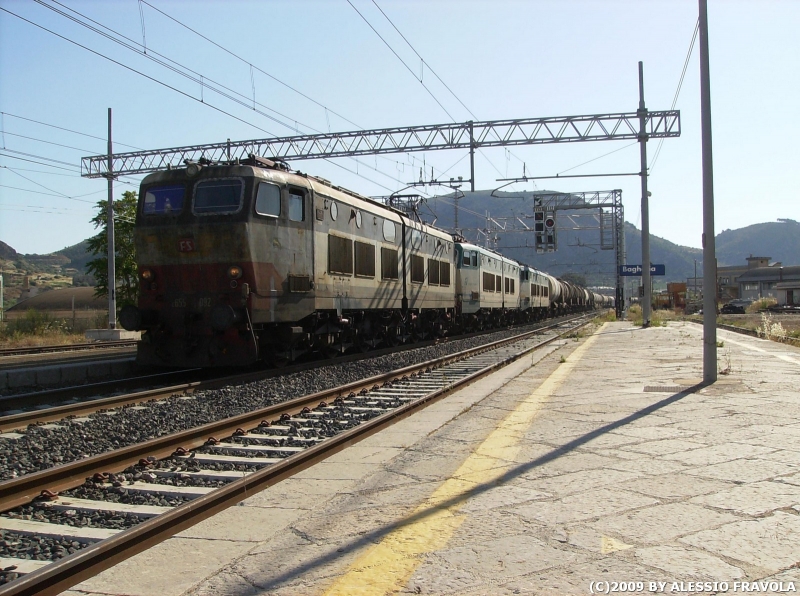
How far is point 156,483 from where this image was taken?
5.35m

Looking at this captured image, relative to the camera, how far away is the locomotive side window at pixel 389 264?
1616 centimetres

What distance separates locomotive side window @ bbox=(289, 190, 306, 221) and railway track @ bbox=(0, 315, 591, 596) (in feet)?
14.0

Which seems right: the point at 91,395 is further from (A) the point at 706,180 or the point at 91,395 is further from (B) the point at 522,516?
(A) the point at 706,180

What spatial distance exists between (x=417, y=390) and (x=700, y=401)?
392 centimetres

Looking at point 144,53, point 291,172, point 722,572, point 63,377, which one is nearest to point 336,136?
point 144,53

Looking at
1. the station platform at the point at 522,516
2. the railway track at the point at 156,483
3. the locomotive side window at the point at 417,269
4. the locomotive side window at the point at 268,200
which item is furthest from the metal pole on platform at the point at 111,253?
the station platform at the point at 522,516

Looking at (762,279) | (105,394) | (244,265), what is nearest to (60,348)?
(105,394)

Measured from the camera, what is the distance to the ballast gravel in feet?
20.2

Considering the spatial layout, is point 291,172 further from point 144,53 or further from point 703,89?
point 703,89

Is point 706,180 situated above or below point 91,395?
above

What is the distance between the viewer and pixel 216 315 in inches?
420

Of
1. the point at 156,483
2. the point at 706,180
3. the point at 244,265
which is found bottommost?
the point at 156,483

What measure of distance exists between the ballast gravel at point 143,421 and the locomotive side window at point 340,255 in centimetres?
219

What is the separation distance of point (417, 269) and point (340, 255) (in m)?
5.44
